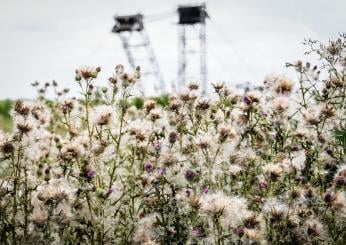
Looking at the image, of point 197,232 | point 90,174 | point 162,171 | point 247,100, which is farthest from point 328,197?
point 90,174

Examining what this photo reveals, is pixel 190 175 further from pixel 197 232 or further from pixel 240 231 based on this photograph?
pixel 240 231

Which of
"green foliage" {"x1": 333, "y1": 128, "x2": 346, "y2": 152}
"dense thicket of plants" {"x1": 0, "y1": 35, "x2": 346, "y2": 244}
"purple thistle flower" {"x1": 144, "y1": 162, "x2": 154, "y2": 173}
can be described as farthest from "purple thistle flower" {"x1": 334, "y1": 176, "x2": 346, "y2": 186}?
"purple thistle flower" {"x1": 144, "y1": 162, "x2": 154, "y2": 173}

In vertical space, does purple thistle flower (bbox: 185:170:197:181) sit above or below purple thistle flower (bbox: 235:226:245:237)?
above

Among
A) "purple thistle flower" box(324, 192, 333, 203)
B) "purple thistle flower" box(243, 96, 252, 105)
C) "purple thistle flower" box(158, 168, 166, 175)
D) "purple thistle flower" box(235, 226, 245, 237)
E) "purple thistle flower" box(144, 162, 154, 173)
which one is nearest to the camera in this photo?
"purple thistle flower" box(235, 226, 245, 237)

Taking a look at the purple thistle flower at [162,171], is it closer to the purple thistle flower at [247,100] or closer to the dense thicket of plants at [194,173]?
the dense thicket of plants at [194,173]

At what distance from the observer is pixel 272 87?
3.68 m

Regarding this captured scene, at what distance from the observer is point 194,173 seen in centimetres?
325

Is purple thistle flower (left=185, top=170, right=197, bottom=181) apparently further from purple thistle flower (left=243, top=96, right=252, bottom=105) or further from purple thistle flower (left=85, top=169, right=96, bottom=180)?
purple thistle flower (left=243, top=96, right=252, bottom=105)

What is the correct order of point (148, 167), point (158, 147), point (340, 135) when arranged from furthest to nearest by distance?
point (158, 147) < point (148, 167) < point (340, 135)

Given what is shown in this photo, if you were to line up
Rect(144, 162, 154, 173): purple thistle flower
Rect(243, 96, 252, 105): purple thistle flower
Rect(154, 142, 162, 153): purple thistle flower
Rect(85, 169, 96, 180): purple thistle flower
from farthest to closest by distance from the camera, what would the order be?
Rect(243, 96, 252, 105): purple thistle flower → Rect(154, 142, 162, 153): purple thistle flower → Rect(144, 162, 154, 173): purple thistle flower → Rect(85, 169, 96, 180): purple thistle flower

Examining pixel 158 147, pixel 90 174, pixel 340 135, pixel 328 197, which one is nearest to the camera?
pixel 328 197

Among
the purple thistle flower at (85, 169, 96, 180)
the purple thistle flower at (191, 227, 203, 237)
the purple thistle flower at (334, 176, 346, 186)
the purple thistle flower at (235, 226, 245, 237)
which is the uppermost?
the purple thistle flower at (85, 169, 96, 180)

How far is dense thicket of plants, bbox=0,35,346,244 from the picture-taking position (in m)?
2.95

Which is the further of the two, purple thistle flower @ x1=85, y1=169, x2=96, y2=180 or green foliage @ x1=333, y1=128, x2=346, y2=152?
green foliage @ x1=333, y1=128, x2=346, y2=152
